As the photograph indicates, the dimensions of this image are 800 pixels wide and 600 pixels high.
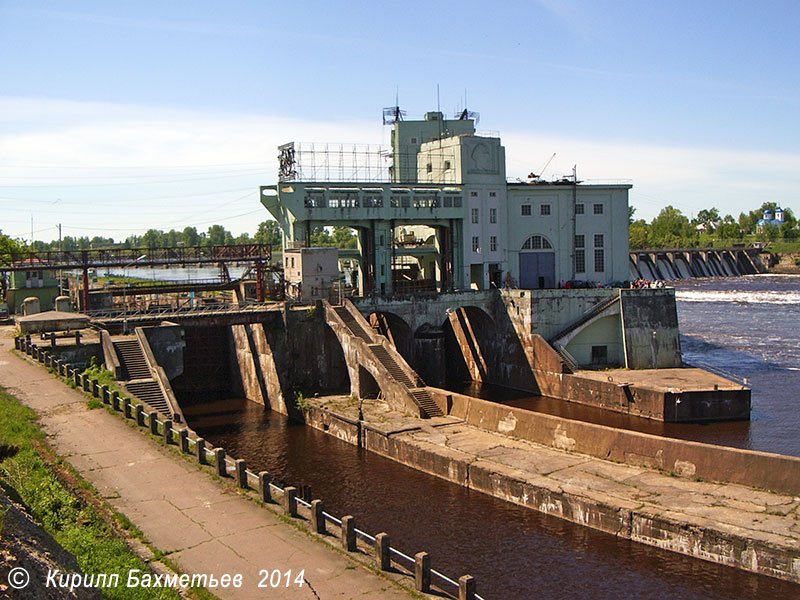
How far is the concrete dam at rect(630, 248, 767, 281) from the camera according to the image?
148 m

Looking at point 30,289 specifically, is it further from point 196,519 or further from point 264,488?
point 196,519

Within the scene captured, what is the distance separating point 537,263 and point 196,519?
157ft

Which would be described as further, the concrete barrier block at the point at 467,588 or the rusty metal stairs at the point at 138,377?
the rusty metal stairs at the point at 138,377

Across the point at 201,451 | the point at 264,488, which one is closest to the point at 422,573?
the point at 264,488

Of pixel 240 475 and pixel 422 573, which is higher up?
pixel 240 475

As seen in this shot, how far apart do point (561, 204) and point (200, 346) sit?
3139cm

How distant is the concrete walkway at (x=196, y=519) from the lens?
18.2 meters

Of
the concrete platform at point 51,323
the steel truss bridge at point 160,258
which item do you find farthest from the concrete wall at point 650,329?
the concrete platform at point 51,323

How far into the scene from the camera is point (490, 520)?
30.0 m

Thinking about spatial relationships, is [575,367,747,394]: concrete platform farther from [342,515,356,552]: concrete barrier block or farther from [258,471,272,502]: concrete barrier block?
[342,515,356,552]: concrete barrier block

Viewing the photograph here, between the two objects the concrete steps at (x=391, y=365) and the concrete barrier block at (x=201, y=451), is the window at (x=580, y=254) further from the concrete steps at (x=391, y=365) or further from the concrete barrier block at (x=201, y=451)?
the concrete barrier block at (x=201, y=451)

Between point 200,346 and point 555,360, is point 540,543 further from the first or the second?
point 200,346

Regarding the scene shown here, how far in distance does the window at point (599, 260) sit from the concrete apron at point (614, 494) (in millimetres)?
29728

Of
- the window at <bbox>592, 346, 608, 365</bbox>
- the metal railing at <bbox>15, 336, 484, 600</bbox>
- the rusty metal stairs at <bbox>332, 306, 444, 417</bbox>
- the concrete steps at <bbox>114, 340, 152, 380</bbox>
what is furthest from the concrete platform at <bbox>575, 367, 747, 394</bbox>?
the concrete steps at <bbox>114, 340, 152, 380</bbox>
